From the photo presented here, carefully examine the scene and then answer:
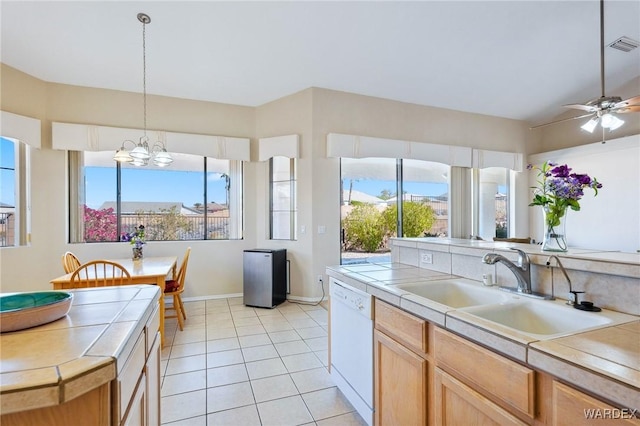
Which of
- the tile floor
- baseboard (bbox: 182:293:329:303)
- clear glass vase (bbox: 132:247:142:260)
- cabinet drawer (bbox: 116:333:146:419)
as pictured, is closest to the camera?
cabinet drawer (bbox: 116:333:146:419)

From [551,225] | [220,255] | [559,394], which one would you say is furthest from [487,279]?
[220,255]

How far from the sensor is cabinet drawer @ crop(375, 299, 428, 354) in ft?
4.57

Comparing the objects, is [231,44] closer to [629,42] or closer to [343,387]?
[343,387]

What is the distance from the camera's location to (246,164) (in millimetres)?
4996

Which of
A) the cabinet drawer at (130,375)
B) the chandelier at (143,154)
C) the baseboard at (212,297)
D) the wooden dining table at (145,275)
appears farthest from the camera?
the baseboard at (212,297)

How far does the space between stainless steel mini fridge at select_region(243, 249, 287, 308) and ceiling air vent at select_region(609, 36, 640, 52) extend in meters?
5.42

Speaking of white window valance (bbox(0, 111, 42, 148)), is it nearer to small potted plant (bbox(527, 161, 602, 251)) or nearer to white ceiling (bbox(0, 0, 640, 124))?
white ceiling (bbox(0, 0, 640, 124))

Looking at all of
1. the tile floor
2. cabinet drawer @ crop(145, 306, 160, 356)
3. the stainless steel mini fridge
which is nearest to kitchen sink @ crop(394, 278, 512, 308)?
the tile floor

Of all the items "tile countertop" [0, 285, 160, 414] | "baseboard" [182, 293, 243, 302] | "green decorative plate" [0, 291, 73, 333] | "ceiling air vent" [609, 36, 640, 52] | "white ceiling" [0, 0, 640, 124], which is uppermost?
"ceiling air vent" [609, 36, 640, 52]

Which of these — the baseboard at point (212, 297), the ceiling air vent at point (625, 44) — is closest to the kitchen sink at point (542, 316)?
the baseboard at point (212, 297)

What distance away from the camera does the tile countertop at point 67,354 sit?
0.66m

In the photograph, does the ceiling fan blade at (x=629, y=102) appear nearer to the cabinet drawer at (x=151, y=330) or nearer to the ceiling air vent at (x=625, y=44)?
the ceiling air vent at (x=625, y=44)

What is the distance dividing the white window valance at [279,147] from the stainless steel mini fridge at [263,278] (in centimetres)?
149

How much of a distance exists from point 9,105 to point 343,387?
5.04 m
